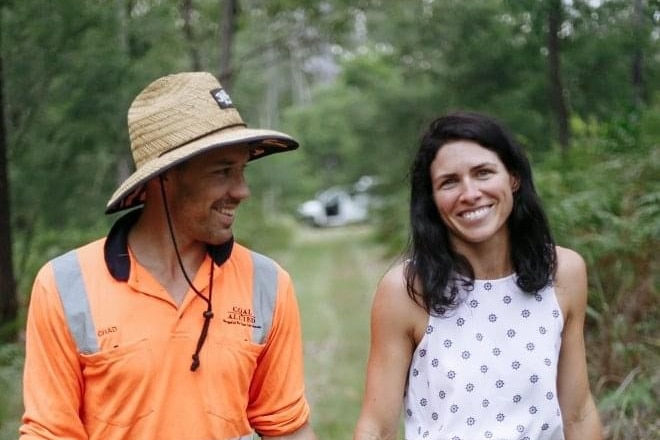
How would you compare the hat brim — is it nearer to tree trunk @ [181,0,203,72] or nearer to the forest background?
the forest background

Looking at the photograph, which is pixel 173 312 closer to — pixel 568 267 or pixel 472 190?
pixel 472 190

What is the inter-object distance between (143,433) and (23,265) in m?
6.27

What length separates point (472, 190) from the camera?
2.82 m

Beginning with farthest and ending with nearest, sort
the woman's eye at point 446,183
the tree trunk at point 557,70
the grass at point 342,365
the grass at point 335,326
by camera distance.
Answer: the grass at point 335,326 → the tree trunk at point 557,70 → the grass at point 342,365 → the woman's eye at point 446,183

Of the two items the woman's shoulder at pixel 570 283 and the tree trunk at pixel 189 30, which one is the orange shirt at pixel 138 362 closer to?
the woman's shoulder at pixel 570 283

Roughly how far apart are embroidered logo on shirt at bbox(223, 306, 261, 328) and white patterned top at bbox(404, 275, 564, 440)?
0.55 meters

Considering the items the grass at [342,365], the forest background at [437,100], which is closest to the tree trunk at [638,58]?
the forest background at [437,100]

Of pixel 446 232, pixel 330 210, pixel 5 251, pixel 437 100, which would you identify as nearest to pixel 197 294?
pixel 446 232

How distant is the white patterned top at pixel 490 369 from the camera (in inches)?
109

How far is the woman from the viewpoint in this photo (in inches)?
109

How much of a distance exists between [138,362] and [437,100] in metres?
11.3

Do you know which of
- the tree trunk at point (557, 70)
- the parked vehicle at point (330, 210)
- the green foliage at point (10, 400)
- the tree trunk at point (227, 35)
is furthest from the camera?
the parked vehicle at point (330, 210)

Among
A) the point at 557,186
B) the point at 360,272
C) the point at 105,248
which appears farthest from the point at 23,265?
the point at 360,272

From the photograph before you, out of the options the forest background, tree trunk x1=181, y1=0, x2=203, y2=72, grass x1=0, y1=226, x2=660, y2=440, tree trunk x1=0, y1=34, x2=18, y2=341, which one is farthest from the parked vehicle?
tree trunk x1=0, y1=34, x2=18, y2=341
